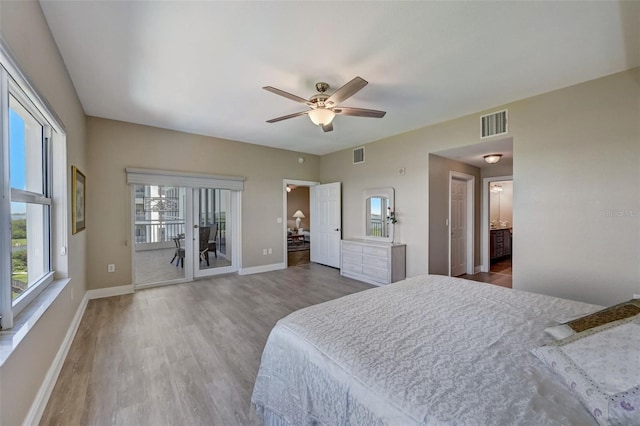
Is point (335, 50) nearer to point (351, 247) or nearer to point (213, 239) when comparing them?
point (351, 247)

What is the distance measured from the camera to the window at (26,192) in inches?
57.2

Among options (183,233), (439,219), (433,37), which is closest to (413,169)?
(439,219)

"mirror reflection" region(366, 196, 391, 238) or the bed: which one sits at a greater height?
"mirror reflection" region(366, 196, 391, 238)

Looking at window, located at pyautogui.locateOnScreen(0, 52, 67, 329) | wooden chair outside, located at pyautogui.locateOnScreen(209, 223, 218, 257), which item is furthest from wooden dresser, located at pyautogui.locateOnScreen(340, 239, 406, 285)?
window, located at pyautogui.locateOnScreen(0, 52, 67, 329)

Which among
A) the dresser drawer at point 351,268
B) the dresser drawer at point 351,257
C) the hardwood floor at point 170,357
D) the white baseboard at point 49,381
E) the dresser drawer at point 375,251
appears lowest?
the hardwood floor at point 170,357

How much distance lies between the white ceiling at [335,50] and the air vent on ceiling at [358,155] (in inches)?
77.2

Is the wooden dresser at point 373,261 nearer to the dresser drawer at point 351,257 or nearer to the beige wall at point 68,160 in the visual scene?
the dresser drawer at point 351,257

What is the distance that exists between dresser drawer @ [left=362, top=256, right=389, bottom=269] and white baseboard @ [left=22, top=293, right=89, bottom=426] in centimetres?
404

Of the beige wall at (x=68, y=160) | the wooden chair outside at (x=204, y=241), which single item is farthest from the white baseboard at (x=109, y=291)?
the wooden chair outside at (x=204, y=241)

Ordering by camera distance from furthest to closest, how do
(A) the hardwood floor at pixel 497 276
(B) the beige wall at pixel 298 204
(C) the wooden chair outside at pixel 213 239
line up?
(B) the beige wall at pixel 298 204, (C) the wooden chair outside at pixel 213 239, (A) the hardwood floor at pixel 497 276

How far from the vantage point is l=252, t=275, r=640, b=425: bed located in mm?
909

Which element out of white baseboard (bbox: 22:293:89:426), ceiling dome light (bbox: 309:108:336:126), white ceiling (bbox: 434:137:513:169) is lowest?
white baseboard (bbox: 22:293:89:426)

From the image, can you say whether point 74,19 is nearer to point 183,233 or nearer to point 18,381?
point 18,381

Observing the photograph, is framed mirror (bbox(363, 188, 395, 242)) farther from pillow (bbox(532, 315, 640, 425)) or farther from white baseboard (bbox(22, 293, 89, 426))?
white baseboard (bbox(22, 293, 89, 426))
